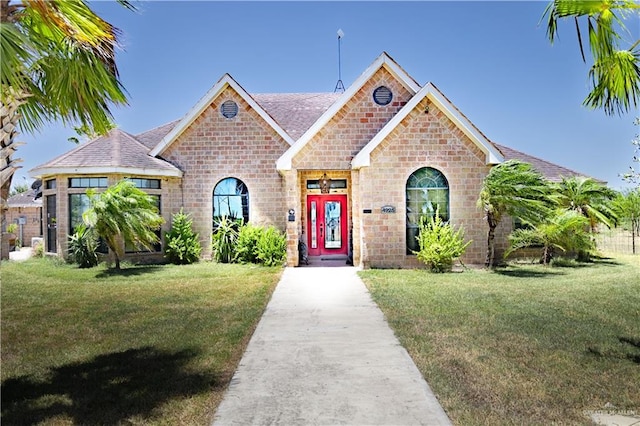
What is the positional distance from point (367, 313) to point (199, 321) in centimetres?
329

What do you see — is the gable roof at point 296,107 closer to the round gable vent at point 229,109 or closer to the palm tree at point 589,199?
the round gable vent at point 229,109

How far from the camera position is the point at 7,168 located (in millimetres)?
5500

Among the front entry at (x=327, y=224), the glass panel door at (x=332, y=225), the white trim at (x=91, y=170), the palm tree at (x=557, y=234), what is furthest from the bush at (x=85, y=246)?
the palm tree at (x=557, y=234)

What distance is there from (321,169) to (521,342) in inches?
404

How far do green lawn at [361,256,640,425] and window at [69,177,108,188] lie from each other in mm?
10797

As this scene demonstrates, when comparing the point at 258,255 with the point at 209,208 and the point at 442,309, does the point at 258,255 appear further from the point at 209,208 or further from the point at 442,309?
the point at 442,309

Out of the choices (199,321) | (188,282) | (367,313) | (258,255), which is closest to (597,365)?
(367,313)

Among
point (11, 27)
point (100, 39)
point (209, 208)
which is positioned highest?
point (100, 39)

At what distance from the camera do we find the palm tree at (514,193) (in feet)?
48.0

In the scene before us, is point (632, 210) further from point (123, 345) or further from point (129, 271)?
point (123, 345)

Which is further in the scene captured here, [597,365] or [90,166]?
[90,166]

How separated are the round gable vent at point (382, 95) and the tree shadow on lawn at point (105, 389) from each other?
485 inches

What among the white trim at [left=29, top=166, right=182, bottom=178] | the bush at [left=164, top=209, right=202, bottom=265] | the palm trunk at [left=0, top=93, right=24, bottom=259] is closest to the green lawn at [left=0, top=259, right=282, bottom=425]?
the palm trunk at [left=0, top=93, right=24, bottom=259]

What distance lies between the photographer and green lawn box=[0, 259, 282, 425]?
5184 millimetres
